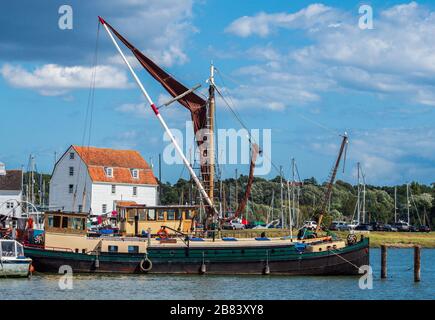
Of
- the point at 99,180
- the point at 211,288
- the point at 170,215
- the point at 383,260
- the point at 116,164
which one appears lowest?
the point at 211,288

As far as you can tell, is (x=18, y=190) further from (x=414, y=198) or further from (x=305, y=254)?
(x=414, y=198)

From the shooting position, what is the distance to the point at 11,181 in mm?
118188

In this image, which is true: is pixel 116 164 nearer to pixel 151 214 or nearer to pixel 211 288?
pixel 151 214

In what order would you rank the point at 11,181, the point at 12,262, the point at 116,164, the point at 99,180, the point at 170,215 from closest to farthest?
the point at 12,262 < the point at 170,215 < the point at 99,180 < the point at 116,164 < the point at 11,181

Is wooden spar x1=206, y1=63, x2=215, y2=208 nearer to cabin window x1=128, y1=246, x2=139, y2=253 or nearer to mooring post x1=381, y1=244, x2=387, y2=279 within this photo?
cabin window x1=128, y1=246, x2=139, y2=253

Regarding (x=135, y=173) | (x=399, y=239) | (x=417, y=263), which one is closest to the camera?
(x=417, y=263)

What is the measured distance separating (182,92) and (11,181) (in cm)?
5179

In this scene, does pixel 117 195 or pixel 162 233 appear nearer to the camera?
pixel 162 233

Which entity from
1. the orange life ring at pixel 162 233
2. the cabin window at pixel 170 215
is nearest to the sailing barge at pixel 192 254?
the orange life ring at pixel 162 233

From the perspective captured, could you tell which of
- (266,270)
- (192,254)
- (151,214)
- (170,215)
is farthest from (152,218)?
(266,270)

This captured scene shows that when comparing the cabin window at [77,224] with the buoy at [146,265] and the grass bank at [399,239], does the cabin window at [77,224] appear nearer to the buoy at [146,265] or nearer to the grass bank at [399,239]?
the buoy at [146,265]

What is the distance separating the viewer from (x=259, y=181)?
18988 centimetres

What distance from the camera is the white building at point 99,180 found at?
361ft

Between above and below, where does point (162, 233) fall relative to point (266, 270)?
above
